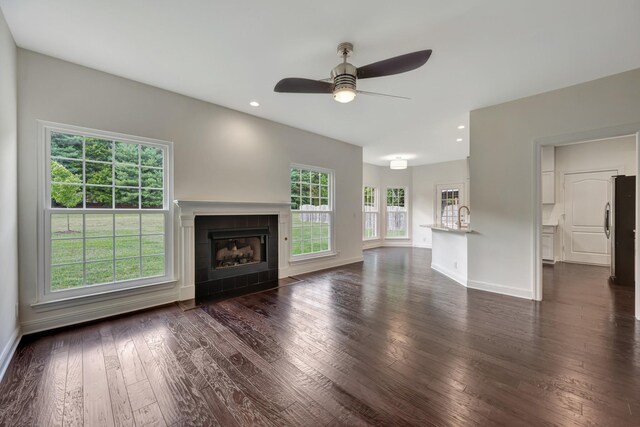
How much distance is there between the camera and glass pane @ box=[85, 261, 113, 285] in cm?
288

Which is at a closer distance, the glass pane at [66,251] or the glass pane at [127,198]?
the glass pane at [66,251]

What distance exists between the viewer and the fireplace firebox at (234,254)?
144 inches

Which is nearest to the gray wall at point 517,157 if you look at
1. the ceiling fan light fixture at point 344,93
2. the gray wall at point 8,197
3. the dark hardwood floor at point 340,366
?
the dark hardwood floor at point 340,366

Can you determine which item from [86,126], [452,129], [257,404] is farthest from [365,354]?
[452,129]

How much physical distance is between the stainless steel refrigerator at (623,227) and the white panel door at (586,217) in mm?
1718

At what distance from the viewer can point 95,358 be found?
218 centimetres

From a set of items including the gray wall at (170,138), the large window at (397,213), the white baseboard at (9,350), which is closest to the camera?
the white baseboard at (9,350)

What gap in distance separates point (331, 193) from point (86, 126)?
403cm

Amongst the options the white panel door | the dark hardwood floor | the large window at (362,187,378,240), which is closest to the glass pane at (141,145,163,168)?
the dark hardwood floor

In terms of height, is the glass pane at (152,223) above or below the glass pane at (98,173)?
below

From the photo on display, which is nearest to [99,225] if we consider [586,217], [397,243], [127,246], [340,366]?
[127,246]

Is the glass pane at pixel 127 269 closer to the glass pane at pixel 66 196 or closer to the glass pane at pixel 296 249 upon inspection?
the glass pane at pixel 66 196

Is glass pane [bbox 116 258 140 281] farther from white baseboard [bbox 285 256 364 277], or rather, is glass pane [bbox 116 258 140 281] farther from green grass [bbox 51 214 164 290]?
white baseboard [bbox 285 256 364 277]

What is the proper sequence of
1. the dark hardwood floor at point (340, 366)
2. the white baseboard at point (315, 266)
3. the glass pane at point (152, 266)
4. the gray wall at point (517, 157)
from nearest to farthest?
1. the dark hardwood floor at point (340, 366)
2. the gray wall at point (517, 157)
3. the glass pane at point (152, 266)
4. the white baseboard at point (315, 266)
